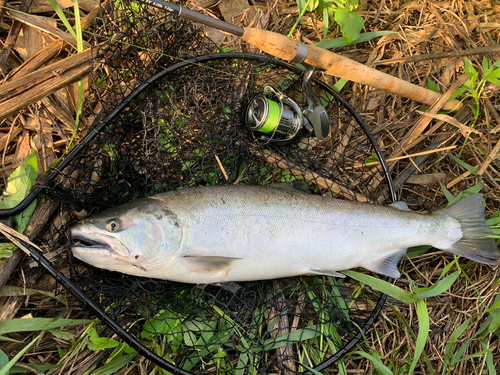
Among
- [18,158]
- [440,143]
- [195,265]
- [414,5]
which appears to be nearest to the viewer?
[195,265]

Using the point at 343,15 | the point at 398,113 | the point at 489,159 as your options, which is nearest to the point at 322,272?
the point at 398,113

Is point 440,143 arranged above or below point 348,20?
below

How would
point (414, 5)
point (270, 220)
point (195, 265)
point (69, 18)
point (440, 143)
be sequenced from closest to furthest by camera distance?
point (195, 265)
point (270, 220)
point (69, 18)
point (440, 143)
point (414, 5)

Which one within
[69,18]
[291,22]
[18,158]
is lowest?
[18,158]

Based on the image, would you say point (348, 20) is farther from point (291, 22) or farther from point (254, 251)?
point (254, 251)

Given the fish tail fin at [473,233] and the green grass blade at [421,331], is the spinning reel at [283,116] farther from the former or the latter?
the green grass blade at [421,331]

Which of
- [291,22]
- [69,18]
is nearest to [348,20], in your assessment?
[291,22]

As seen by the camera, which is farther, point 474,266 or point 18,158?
point 474,266
